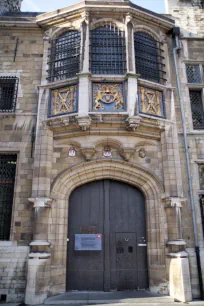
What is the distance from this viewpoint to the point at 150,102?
832cm

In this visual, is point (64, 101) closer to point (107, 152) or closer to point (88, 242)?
point (107, 152)

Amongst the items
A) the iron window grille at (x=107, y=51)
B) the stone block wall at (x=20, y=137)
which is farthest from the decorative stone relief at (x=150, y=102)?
the stone block wall at (x=20, y=137)

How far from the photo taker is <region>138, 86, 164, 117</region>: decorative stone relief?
8.15m

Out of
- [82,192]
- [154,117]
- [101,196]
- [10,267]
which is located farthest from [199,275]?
[10,267]

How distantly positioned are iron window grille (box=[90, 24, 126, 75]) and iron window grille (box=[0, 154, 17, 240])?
418cm

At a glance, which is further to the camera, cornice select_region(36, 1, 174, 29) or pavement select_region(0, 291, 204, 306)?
cornice select_region(36, 1, 174, 29)

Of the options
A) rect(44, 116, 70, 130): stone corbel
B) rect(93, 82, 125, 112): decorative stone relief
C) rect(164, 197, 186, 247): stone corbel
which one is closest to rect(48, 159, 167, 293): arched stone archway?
rect(164, 197, 186, 247): stone corbel

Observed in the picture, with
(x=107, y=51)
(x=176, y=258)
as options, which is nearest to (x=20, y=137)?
(x=107, y=51)

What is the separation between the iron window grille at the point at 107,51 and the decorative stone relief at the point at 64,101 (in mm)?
1118

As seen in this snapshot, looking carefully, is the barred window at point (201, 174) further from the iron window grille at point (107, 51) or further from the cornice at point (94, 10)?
the cornice at point (94, 10)

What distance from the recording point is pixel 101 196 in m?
8.20

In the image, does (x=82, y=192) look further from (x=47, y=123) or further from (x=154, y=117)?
(x=154, y=117)

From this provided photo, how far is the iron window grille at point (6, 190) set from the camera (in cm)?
781

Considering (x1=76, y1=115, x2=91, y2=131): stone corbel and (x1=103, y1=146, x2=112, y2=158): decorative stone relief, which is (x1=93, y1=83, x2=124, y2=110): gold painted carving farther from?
(x1=103, y1=146, x2=112, y2=158): decorative stone relief
